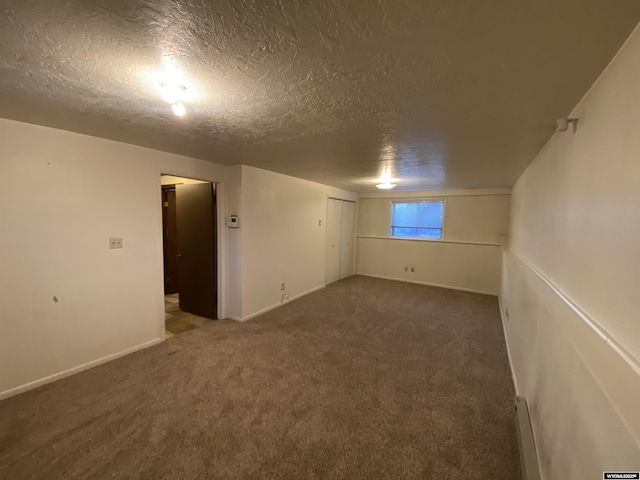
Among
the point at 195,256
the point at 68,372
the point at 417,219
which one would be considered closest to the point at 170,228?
the point at 195,256

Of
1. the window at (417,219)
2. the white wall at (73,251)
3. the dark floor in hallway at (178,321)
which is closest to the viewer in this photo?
the white wall at (73,251)

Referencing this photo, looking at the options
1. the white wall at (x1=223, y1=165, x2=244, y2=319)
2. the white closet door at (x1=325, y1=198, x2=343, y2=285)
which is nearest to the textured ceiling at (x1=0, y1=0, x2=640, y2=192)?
the white wall at (x1=223, y1=165, x2=244, y2=319)

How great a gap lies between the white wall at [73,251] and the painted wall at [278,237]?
3.54 feet

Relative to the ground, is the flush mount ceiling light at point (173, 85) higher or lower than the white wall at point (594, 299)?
higher

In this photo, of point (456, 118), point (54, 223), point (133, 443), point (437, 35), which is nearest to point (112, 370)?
point (133, 443)

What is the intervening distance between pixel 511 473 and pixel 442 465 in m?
0.38

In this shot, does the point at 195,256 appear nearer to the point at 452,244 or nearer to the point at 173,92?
the point at 173,92

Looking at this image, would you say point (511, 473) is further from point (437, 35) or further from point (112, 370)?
point (112, 370)

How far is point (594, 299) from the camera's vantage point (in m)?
1.16

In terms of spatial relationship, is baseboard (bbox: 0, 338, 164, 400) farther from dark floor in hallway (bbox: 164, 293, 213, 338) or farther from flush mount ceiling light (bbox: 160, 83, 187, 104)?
flush mount ceiling light (bbox: 160, 83, 187, 104)

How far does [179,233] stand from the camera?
4.07 m

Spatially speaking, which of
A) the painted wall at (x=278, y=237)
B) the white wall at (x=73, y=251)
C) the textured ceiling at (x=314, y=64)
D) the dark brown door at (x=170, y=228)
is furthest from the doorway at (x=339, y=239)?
the textured ceiling at (x=314, y=64)

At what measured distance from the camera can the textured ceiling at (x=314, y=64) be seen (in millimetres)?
896

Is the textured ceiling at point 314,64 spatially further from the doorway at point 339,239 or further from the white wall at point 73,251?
the doorway at point 339,239
